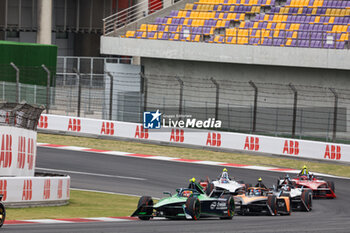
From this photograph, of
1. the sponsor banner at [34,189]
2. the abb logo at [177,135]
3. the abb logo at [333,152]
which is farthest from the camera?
the abb logo at [177,135]

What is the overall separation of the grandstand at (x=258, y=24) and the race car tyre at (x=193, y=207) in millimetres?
17412

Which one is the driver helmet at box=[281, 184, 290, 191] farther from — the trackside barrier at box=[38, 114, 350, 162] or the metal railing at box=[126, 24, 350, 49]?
the metal railing at box=[126, 24, 350, 49]

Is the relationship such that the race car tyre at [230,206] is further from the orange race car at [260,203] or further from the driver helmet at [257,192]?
the driver helmet at [257,192]

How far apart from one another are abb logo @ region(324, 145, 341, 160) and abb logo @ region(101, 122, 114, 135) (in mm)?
8531

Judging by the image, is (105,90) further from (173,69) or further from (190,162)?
(190,162)

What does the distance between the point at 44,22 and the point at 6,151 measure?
30.3 meters

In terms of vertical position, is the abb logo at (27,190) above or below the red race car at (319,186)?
above

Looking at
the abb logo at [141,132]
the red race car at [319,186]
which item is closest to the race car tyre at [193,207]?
the red race car at [319,186]

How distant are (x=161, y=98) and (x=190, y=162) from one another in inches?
286

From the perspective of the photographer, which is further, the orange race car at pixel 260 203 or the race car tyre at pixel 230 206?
the orange race car at pixel 260 203

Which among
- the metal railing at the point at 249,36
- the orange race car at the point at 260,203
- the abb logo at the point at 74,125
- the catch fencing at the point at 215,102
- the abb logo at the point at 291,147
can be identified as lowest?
the orange race car at the point at 260,203

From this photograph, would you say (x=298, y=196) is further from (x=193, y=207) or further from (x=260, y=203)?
(x=193, y=207)

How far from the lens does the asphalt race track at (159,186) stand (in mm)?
15172

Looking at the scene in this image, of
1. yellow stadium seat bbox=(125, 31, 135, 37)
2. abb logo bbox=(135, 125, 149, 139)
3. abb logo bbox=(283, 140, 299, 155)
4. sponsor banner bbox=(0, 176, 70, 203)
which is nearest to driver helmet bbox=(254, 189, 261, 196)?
sponsor banner bbox=(0, 176, 70, 203)
